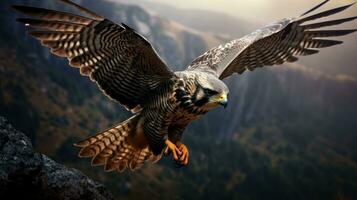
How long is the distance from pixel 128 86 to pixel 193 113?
114 cm

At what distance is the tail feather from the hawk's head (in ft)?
4.11

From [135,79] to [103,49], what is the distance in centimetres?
74

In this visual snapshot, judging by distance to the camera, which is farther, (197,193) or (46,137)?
(197,193)

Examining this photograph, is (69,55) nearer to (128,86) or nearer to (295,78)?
(128,86)

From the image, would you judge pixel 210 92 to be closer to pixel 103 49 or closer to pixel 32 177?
pixel 103 49

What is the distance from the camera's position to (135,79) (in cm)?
561

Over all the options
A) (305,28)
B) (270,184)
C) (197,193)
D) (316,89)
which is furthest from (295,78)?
(305,28)

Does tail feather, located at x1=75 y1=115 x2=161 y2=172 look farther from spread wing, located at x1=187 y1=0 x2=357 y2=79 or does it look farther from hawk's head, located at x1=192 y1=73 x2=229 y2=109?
spread wing, located at x1=187 y1=0 x2=357 y2=79

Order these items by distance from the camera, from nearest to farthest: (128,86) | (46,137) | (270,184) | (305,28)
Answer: (128,86), (305,28), (46,137), (270,184)

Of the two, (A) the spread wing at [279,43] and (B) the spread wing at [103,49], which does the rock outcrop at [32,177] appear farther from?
(A) the spread wing at [279,43]

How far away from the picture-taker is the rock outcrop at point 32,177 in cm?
362

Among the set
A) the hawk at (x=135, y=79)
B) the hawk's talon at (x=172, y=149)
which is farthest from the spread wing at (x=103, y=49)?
the hawk's talon at (x=172, y=149)

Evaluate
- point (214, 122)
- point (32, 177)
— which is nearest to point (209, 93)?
point (32, 177)

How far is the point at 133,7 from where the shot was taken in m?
100
